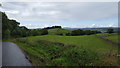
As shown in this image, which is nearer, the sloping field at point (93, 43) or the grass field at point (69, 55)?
the grass field at point (69, 55)

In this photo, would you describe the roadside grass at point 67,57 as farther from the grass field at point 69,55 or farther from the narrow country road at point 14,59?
the narrow country road at point 14,59

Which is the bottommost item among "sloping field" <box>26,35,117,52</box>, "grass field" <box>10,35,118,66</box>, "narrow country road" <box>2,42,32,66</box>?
"sloping field" <box>26,35,117,52</box>

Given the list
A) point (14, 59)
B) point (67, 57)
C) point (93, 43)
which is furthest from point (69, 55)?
point (93, 43)

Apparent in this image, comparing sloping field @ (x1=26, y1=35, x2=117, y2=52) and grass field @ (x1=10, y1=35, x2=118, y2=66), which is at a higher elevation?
grass field @ (x1=10, y1=35, x2=118, y2=66)

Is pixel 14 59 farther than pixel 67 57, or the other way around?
pixel 67 57

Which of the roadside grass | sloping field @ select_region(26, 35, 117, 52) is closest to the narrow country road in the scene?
the roadside grass

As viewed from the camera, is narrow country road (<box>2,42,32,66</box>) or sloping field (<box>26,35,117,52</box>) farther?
sloping field (<box>26,35,117,52</box>)

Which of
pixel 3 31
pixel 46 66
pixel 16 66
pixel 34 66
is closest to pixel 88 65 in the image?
pixel 46 66

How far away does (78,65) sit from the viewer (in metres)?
7.18

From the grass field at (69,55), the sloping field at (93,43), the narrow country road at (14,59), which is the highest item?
the narrow country road at (14,59)

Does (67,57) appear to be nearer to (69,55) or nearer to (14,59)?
(69,55)

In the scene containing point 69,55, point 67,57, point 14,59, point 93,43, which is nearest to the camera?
point 14,59

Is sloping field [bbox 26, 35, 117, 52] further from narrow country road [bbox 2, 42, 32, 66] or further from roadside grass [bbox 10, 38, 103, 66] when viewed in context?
narrow country road [bbox 2, 42, 32, 66]

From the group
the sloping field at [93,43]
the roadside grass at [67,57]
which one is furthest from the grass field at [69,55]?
the sloping field at [93,43]
